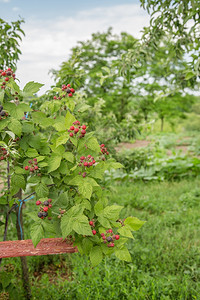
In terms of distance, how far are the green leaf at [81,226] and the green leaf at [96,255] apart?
18 cm

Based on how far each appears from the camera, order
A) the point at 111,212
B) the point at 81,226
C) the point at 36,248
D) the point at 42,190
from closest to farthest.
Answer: the point at 81,226 → the point at 111,212 → the point at 42,190 → the point at 36,248

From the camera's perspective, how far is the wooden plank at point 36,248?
170 centimetres

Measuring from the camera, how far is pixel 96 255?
1.48m

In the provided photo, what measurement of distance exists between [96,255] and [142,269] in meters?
1.99

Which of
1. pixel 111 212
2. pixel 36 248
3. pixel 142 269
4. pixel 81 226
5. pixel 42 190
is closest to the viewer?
pixel 81 226

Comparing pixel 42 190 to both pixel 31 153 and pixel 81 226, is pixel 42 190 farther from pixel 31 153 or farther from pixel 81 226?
pixel 81 226

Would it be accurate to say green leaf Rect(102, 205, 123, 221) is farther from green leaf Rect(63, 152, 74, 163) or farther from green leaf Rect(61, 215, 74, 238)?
green leaf Rect(63, 152, 74, 163)

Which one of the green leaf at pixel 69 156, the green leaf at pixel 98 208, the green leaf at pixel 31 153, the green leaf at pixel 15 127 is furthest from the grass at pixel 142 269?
the green leaf at pixel 15 127

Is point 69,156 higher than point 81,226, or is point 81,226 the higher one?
point 69,156

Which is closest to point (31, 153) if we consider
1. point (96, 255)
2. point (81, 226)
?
point (81, 226)

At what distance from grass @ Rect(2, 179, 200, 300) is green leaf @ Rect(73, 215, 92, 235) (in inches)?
18.6

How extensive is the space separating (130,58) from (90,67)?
488 inches

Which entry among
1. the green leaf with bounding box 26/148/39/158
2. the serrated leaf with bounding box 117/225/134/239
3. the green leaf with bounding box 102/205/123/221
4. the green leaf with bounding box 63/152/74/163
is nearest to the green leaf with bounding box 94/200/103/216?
the green leaf with bounding box 102/205/123/221

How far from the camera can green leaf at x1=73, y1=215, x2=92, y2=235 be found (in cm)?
136
